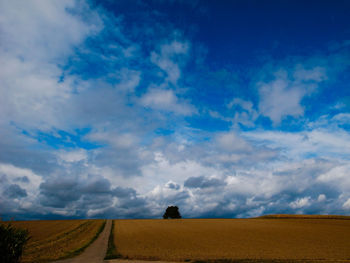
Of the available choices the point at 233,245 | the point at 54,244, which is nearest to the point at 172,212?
the point at 233,245

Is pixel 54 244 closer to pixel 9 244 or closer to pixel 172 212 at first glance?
pixel 9 244

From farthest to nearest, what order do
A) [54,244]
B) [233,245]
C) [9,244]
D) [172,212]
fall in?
[172,212] → [233,245] → [54,244] → [9,244]

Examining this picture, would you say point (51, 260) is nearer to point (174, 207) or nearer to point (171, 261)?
point (171, 261)

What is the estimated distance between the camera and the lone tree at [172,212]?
129 m

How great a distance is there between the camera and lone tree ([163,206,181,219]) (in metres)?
129

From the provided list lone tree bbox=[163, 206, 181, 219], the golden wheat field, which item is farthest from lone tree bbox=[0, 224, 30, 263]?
lone tree bbox=[163, 206, 181, 219]

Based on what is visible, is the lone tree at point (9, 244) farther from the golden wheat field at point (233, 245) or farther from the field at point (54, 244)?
the golden wheat field at point (233, 245)

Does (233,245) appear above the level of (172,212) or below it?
below

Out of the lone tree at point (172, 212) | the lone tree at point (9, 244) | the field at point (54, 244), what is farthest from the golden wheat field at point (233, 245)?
the lone tree at point (172, 212)

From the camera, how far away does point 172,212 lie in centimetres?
12962

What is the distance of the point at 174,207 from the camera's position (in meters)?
132

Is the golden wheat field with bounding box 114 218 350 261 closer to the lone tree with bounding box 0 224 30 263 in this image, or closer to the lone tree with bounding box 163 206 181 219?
the lone tree with bounding box 0 224 30 263

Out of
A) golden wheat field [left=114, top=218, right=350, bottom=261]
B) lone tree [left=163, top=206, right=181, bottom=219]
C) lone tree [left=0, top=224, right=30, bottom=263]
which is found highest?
lone tree [left=163, top=206, right=181, bottom=219]

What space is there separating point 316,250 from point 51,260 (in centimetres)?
3256
